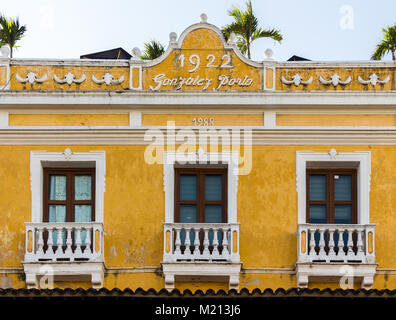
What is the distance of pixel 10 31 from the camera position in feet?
110

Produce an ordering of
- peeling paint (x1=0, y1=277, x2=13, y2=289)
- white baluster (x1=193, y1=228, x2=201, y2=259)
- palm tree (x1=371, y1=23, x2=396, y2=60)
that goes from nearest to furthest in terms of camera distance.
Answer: white baluster (x1=193, y1=228, x2=201, y2=259)
peeling paint (x1=0, y1=277, x2=13, y2=289)
palm tree (x1=371, y1=23, x2=396, y2=60)

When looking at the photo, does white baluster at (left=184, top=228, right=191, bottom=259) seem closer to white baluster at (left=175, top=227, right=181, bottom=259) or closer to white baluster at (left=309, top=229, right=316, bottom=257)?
white baluster at (left=175, top=227, right=181, bottom=259)

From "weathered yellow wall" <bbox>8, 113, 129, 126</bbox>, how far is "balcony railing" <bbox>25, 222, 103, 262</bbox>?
234 cm

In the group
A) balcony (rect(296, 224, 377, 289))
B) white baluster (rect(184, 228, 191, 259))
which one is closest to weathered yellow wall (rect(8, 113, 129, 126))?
white baluster (rect(184, 228, 191, 259))

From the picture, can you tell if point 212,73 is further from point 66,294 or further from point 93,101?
point 66,294

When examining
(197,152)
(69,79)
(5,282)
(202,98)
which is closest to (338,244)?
(197,152)

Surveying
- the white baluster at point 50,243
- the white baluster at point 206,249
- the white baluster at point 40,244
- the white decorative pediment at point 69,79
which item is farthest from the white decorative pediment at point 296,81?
the white baluster at point 40,244

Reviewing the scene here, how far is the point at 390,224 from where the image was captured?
27.2 metres

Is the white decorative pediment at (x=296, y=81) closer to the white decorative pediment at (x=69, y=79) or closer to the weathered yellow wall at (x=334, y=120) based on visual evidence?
the weathered yellow wall at (x=334, y=120)

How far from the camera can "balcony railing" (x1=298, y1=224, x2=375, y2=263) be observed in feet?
87.0

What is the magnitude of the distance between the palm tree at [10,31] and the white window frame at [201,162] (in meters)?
7.71
